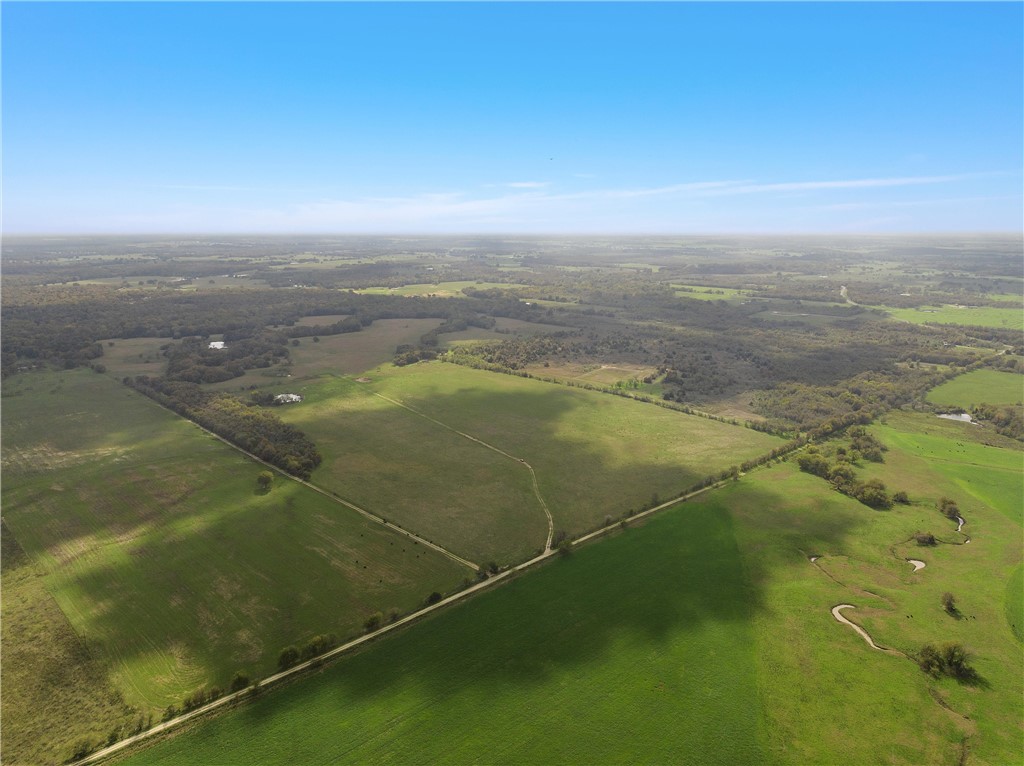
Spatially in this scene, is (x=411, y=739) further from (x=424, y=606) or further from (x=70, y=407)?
(x=70, y=407)

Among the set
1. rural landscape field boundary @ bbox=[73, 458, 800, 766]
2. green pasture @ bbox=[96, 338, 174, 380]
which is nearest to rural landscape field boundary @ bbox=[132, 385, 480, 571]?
rural landscape field boundary @ bbox=[73, 458, 800, 766]

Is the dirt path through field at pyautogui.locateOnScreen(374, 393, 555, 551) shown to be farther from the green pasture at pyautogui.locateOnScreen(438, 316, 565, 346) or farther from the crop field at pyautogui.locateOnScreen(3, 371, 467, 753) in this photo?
the green pasture at pyautogui.locateOnScreen(438, 316, 565, 346)

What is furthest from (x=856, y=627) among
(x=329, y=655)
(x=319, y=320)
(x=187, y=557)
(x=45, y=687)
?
(x=319, y=320)

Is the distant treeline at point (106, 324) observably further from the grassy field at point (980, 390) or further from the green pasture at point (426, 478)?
the grassy field at point (980, 390)

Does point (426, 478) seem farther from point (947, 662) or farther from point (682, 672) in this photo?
point (947, 662)

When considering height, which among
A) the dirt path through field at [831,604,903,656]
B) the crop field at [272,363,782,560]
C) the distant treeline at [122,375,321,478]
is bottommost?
the dirt path through field at [831,604,903,656]

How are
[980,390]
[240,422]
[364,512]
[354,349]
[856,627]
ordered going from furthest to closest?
1. [354,349]
2. [980,390]
3. [240,422]
4. [364,512]
5. [856,627]
